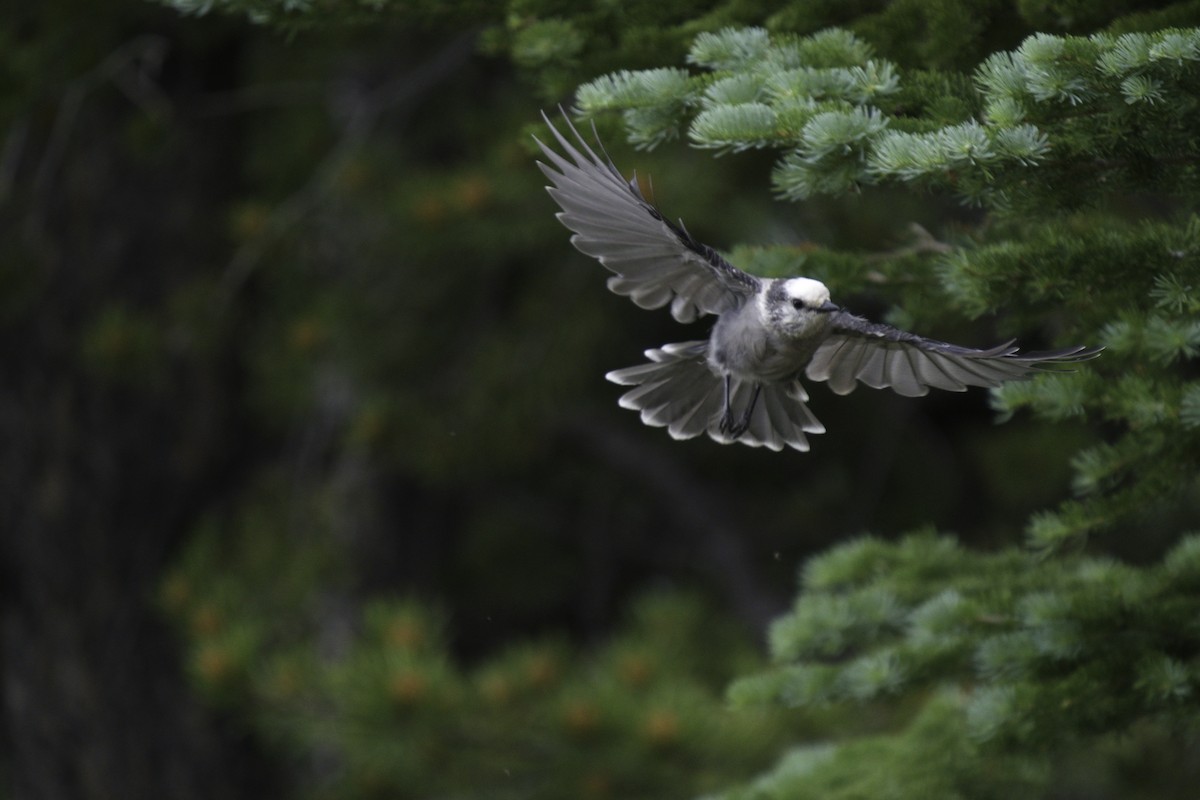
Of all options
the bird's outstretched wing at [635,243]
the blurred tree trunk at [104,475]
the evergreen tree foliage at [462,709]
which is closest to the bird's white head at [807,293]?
the bird's outstretched wing at [635,243]

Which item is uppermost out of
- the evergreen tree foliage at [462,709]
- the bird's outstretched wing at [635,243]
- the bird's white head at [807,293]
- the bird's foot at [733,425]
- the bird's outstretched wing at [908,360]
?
the bird's outstretched wing at [635,243]

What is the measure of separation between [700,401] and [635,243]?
520 millimetres

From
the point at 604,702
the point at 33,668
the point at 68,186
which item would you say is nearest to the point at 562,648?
the point at 604,702

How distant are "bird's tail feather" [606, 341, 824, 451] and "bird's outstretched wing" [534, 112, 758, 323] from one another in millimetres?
227

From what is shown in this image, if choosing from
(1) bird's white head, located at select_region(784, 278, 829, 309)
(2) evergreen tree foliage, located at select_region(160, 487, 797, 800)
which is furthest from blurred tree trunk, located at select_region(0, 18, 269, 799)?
(1) bird's white head, located at select_region(784, 278, 829, 309)

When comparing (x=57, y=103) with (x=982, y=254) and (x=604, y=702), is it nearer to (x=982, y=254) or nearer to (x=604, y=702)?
(x=604, y=702)

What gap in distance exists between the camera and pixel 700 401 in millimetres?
2328

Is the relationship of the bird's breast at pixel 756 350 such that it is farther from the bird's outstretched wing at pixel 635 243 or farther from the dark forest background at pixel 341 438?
the dark forest background at pixel 341 438

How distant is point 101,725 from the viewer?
450 centimetres

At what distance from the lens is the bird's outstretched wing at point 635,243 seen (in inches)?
69.7

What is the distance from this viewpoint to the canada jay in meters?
1.77

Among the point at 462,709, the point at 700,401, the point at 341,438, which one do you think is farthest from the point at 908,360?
the point at 341,438

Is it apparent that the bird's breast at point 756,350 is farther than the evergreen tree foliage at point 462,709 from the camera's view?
No

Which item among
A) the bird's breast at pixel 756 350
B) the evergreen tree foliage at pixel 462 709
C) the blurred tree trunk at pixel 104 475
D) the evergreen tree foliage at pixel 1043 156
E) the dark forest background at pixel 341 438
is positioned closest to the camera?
the evergreen tree foliage at pixel 1043 156
